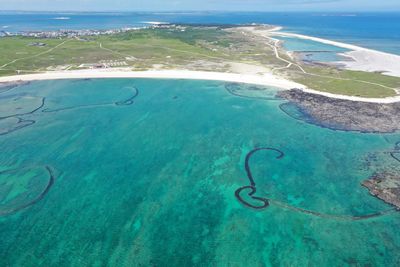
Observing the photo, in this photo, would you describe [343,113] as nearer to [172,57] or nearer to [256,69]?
[256,69]

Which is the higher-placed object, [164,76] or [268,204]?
[164,76]

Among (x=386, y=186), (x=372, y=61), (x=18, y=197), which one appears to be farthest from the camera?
(x=372, y=61)

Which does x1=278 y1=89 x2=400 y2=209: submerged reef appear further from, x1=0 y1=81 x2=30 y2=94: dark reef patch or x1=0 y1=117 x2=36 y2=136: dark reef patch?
x1=0 y1=81 x2=30 y2=94: dark reef patch

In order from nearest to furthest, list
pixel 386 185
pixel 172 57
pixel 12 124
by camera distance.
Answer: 1. pixel 386 185
2. pixel 12 124
3. pixel 172 57

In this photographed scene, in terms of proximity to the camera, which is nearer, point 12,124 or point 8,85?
point 12,124

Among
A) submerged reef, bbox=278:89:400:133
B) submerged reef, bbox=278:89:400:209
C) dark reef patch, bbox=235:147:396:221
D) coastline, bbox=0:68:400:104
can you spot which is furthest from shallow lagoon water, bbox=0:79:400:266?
coastline, bbox=0:68:400:104

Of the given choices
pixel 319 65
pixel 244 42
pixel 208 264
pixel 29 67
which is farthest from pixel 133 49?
pixel 208 264

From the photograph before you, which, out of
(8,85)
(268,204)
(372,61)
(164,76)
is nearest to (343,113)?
(268,204)
